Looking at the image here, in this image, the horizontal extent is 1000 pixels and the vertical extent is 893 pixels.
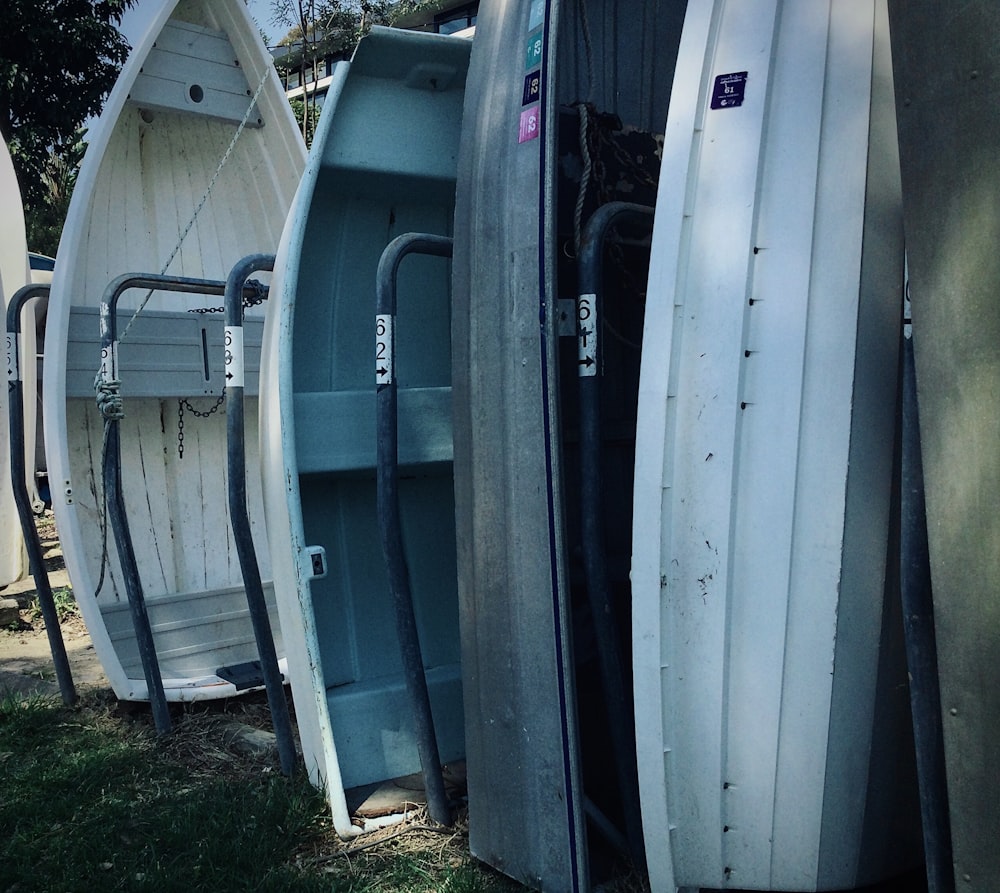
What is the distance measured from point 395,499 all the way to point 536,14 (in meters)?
1.11

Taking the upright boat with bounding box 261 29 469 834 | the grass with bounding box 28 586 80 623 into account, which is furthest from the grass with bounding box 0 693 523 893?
the grass with bounding box 28 586 80 623

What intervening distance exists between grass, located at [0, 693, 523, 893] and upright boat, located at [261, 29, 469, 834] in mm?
151

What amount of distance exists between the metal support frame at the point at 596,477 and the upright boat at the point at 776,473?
25 cm

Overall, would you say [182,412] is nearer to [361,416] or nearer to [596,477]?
[361,416]

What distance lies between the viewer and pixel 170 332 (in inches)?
154

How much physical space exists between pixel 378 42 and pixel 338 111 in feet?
0.65

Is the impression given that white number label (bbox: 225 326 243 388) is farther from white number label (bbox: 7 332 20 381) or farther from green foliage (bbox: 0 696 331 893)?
white number label (bbox: 7 332 20 381)

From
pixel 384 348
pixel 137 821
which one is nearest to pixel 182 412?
pixel 137 821

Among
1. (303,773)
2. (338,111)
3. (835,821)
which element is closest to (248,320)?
(338,111)

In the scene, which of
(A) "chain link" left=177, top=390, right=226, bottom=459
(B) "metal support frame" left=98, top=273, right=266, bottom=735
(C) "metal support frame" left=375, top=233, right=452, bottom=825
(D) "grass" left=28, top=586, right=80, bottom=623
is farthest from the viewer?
(D) "grass" left=28, top=586, right=80, bottom=623

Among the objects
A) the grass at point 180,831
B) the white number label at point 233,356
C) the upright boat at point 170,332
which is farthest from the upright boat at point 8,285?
the white number label at point 233,356

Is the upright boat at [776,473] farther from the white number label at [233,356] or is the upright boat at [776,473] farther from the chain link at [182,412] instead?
the chain link at [182,412]

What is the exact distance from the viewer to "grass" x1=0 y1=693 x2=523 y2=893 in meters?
2.30

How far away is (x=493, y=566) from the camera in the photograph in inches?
83.6
